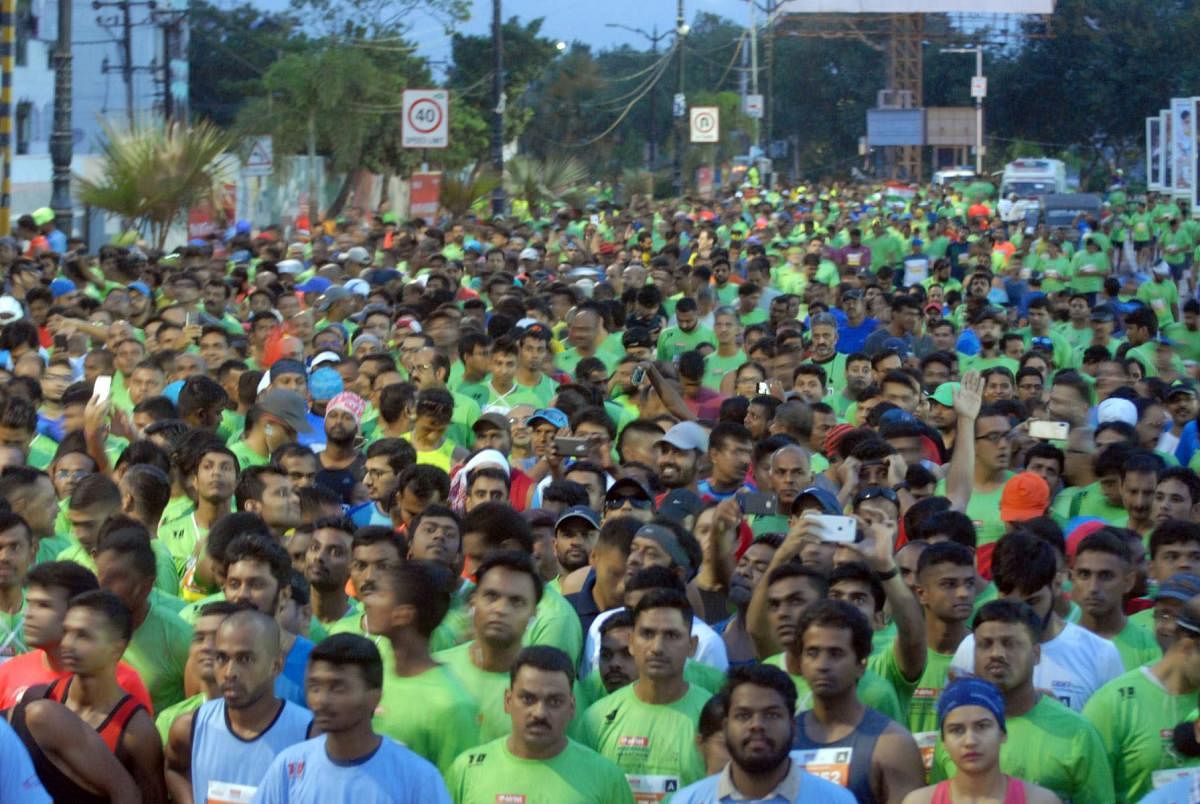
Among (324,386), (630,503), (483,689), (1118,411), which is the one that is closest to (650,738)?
(483,689)

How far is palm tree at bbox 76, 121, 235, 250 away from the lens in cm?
2516

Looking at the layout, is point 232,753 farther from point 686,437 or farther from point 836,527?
point 686,437

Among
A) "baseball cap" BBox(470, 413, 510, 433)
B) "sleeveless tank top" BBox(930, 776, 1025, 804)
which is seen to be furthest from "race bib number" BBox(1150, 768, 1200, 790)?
"baseball cap" BBox(470, 413, 510, 433)

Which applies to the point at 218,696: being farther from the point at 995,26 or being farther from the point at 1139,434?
the point at 995,26

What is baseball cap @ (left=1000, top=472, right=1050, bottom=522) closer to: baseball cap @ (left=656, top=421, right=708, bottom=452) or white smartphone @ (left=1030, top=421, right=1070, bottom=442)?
white smartphone @ (left=1030, top=421, right=1070, bottom=442)

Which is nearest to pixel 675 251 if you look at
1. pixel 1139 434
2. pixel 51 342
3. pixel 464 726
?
pixel 51 342

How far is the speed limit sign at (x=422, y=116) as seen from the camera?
30859 mm

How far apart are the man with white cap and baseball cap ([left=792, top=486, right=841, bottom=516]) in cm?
122

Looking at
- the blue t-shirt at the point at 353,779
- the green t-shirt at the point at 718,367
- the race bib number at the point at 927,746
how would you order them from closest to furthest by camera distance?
1. the blue t-shirt at the point at 353,779
2. the race bib number at the point at 927,746
3. the green t-shirt at the point at 718,367

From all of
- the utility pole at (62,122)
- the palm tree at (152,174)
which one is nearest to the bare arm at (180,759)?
the utility pole at (62,122)

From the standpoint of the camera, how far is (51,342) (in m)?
15.4

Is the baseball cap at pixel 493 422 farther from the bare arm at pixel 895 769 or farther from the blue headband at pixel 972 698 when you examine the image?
the blue headband at pixel 972 698

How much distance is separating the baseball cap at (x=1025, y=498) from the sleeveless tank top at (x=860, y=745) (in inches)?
135

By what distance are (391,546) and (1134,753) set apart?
2.64 m
